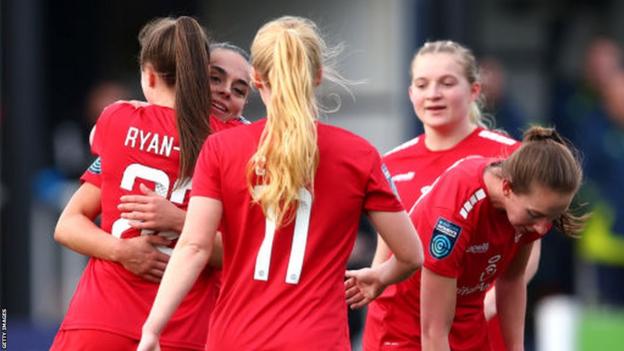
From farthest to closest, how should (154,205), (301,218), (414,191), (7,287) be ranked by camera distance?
(7,287) → (414,191) → (154,205) → (301,218)

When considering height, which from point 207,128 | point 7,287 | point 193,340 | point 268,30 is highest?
point 268,30

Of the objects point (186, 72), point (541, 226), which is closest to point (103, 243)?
point (186, 72)

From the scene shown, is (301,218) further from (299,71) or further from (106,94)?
(106,94)

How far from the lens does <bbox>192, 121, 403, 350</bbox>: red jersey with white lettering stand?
414 cm

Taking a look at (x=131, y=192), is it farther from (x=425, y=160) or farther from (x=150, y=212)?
(x=425, y=160)

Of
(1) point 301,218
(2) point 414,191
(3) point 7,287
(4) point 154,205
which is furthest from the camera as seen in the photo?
(3) point 7,287

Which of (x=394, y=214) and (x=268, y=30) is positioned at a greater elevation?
(x=268, y=30)

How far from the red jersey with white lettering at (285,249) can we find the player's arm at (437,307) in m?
0.63

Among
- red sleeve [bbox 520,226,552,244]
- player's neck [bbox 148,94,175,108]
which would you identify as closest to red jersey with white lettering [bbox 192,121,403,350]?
player's neck [bbox 148,94,175,108]

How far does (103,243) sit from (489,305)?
1628 millimetres

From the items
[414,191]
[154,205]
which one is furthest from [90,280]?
[414,191]

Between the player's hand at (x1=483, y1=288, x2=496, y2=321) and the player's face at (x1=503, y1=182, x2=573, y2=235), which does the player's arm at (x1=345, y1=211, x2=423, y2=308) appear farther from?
the player's hand at (x1=483, y1=288, x2=496, y2=321)

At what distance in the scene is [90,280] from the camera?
4680 mm

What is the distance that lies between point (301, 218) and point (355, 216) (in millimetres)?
169
